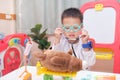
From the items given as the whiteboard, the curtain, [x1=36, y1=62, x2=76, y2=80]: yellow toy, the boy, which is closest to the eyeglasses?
the boy

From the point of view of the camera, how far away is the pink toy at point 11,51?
3.57ft

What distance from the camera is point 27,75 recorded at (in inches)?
23.1

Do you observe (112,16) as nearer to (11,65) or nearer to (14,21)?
(11,65)

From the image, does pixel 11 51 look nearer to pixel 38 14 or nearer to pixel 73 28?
pixel 38 14

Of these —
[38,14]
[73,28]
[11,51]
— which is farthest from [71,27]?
[38,14]

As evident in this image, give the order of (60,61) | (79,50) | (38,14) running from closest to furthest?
1. (60,61)
2. (79,50)
3. (38,14)

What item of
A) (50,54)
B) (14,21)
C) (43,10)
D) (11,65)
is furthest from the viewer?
(14,21)

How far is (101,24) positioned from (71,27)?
0.55 metres

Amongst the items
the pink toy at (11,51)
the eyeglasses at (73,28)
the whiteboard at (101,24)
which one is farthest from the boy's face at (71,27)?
the pink toy at (11,51)

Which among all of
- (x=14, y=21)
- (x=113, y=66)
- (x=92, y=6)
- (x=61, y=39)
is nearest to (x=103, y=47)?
(x=113, y=66)

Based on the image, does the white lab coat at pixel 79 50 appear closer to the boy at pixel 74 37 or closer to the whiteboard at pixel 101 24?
the boy at pixel 74 37

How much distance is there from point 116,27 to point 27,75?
62 cm

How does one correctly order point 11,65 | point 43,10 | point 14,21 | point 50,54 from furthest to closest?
point 14,21 < point 43,10 < point 11,65 < point 50,54

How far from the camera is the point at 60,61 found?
0.48 m
